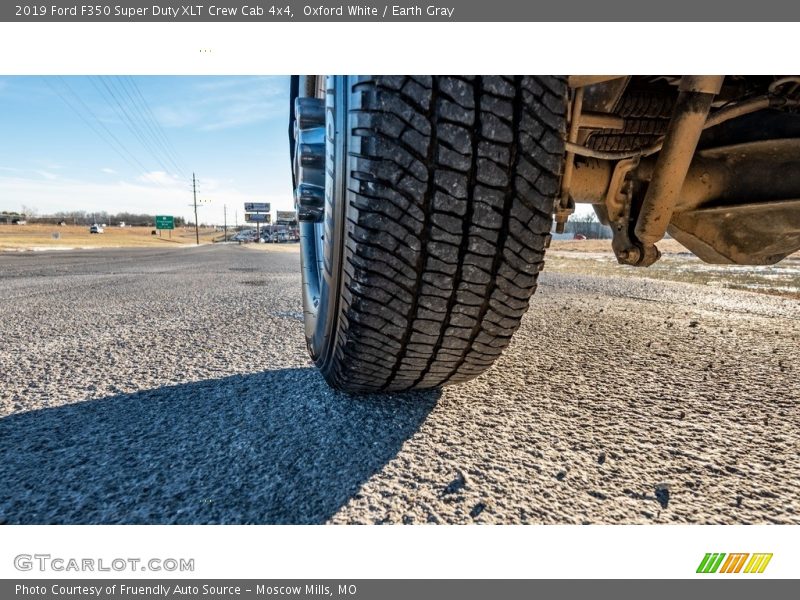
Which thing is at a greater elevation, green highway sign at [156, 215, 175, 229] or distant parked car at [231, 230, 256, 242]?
green highway sign at [156, 215, 175, 229]

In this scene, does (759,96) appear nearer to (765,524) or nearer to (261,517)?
(765,524)

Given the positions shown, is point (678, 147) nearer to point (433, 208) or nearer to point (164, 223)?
point (433, 208)

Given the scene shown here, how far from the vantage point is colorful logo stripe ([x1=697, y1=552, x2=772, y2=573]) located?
0.75 m

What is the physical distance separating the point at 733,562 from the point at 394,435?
2.36 ft

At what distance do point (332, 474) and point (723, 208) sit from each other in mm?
1438

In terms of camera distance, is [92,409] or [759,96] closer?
[759,96]

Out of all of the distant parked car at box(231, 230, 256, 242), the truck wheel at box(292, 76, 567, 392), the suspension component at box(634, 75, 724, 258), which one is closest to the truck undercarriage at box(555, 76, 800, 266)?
the suspension component at box(634, 75, 724, 258)

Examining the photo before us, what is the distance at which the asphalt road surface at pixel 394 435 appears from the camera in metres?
0.86

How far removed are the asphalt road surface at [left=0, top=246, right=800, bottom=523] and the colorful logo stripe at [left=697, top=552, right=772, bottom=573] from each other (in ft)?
0.25

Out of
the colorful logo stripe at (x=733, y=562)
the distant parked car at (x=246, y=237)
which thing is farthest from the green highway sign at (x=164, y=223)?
the colorful logo stripe at (x=733, y=562)

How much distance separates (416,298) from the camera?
1.00 m

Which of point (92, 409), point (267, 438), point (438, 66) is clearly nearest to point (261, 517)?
point (267, 438)

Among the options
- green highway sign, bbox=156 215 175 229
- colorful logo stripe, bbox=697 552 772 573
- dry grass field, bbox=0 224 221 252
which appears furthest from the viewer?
green highway sign, bbox=156 215 175 229

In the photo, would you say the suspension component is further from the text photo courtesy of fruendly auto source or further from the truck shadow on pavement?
the truck shadow on pavement
